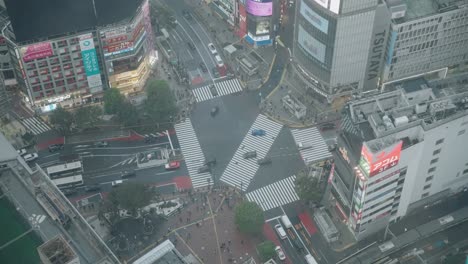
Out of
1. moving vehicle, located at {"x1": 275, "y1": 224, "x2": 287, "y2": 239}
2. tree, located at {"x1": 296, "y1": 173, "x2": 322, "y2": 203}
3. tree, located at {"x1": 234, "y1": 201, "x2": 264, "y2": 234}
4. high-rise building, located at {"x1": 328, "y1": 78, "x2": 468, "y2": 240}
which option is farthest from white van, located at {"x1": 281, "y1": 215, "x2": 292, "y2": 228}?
high-rise building, located at {"x1": 328, "y1": 78, "x2": 468, "y2": 240}

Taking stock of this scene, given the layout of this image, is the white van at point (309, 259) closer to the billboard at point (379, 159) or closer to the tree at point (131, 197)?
the billboard at point (379, 159)

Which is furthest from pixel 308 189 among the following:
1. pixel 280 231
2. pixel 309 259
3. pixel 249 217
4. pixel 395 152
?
pixel 395 152

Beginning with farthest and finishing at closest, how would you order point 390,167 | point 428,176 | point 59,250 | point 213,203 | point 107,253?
point 213,203 < point 428,176 < point 390,167 < point 107,253 < point 59,250

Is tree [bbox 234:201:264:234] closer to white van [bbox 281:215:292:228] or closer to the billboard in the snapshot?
white van [bbox 281:215:292:228]

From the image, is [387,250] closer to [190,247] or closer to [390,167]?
[390,167]

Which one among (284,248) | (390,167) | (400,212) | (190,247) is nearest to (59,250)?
(190,247)

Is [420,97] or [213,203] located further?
[213,203]

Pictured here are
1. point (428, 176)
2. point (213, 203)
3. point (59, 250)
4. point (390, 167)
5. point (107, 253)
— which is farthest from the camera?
point (213, 203)
